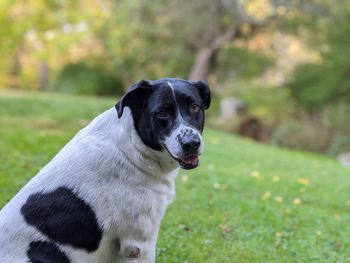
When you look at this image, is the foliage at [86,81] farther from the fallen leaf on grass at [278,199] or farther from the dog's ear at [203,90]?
the dog's ear at [203,90]

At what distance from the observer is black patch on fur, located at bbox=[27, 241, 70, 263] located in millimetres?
2643

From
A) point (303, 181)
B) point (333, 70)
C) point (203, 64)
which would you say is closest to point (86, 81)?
point (203, 64)

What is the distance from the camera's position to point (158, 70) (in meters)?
20.2

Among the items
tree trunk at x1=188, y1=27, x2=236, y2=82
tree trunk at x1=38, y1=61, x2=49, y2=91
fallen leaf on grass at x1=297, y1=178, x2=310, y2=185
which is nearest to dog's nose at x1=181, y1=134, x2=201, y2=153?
fallen leaf on grass at x1=297, y1=178, x2=310, y2=185

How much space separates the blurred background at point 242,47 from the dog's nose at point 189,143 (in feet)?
43.5

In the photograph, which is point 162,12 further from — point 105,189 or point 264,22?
point 105,189

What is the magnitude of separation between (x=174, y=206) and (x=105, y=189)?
118 inches

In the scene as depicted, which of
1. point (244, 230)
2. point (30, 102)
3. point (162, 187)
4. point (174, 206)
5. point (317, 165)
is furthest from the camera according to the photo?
point (30, 102)

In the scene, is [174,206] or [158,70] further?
[158,70]

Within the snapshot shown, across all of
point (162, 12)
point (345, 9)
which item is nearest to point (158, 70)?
point (162, 12)

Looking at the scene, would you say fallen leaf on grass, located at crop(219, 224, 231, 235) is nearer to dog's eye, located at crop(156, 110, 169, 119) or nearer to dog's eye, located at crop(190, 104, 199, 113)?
dog's eye, located at crop(190, 104, 199, 113)

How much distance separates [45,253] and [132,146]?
0.79 metres

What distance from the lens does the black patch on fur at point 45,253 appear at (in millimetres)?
2643

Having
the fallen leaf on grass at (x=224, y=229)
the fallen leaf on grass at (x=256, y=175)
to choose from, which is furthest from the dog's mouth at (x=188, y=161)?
the fallen leaf on grass at (x=256, y=175)
